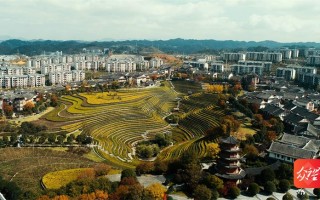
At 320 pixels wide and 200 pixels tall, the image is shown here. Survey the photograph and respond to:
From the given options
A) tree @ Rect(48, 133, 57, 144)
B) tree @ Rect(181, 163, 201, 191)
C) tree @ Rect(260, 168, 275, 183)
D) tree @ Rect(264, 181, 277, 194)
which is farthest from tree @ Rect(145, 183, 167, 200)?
tree @ Rect(48, 133, 57, 144)

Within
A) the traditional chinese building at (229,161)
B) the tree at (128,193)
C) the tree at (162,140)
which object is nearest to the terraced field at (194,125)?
the tree at (162,140)

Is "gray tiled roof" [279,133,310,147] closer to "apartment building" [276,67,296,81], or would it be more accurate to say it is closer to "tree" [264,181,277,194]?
"tree" [264,181,277,194]

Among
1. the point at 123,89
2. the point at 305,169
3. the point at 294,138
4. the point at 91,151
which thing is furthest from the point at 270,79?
the point at 305,169

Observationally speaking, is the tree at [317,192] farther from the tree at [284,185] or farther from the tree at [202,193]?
the tree at [202,193]

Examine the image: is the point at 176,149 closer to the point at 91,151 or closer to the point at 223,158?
the point at 91,151

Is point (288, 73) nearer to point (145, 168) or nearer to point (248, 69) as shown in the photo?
point (248, 69)
